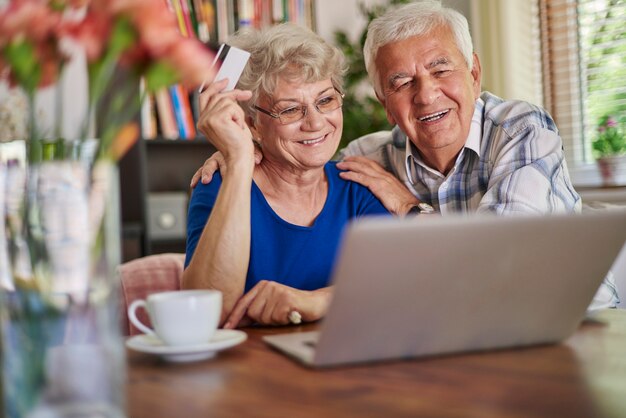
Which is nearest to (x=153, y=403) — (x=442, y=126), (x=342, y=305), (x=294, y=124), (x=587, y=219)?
(x=342, y=305)

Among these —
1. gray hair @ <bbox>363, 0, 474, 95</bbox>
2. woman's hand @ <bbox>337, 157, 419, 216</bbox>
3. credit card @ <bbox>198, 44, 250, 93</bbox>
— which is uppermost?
gray hair @ <bbox>363, 0, 474, 95</bbox>

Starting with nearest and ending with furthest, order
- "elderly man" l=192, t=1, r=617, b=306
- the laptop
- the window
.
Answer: the laptop, "elderly man" l=192, t=1, r=617, b=306, the window

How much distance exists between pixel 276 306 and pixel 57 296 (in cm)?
69

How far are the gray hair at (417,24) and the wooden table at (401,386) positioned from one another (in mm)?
1024

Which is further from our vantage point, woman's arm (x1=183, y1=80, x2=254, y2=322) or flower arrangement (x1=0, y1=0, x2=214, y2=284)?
woman's arm (x1=183, y1=80, x2=254, y2=322)

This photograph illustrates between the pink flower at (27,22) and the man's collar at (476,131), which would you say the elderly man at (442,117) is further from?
the pink flower at (27,22)

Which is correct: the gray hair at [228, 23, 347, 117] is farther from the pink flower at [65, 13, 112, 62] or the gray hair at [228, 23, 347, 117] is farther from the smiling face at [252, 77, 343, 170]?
the pink flower at [65, 13, 112, 62]

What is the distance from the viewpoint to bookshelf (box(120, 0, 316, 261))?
3.36 m

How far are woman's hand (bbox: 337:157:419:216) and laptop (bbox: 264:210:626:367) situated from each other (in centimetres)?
89

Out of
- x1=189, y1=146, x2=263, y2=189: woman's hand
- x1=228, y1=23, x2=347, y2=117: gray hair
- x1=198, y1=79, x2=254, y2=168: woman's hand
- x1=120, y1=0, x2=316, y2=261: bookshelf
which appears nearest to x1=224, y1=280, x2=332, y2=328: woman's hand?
x1=198, y1=79, x2=254, y2=168: woman's hand

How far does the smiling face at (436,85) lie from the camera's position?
6.02 ft

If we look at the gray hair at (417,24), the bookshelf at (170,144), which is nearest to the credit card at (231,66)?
the gray hair at (417,24)

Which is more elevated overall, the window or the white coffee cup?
the window

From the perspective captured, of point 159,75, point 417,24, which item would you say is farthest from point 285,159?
point 159,75
